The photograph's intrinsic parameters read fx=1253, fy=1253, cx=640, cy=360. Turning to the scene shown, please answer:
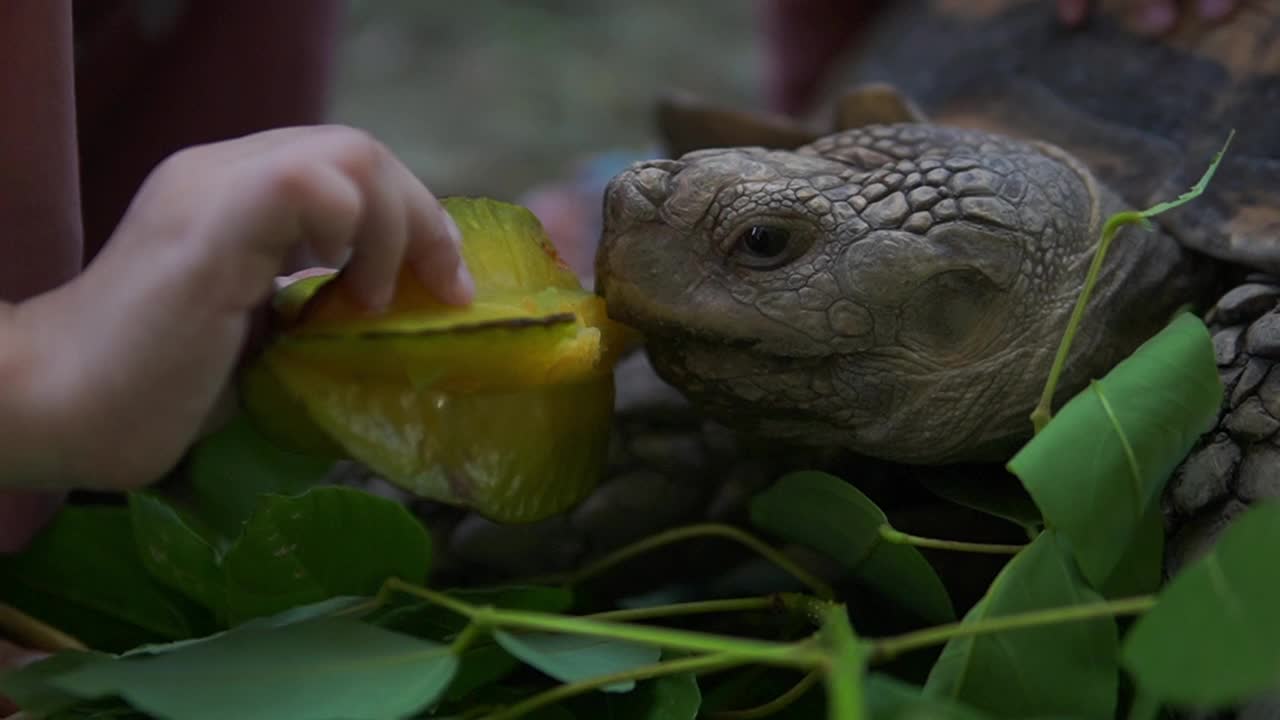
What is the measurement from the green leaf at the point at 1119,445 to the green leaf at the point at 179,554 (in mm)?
536

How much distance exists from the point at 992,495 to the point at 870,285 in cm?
20

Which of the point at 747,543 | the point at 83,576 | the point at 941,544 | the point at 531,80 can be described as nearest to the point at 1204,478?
the point at 941,544

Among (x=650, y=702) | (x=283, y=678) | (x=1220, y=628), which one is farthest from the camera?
(x=650, y=702)

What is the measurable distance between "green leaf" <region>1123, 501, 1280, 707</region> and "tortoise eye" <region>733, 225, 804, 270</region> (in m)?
0.38

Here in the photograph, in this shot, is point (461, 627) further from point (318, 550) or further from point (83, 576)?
point (83, 576)

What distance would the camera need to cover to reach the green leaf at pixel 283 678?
0.65m

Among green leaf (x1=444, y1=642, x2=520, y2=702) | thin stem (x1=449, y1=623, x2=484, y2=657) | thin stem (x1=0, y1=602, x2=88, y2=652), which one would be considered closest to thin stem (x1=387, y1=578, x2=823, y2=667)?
thin stem (x1=449, y1=623, x2=484, y2=657)

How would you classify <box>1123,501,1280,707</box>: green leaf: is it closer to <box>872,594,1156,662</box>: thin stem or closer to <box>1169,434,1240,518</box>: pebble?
<box>872,594,1156,662</box>: thin stem

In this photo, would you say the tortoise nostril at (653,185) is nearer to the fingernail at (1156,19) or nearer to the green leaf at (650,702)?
the green leaf at (650,702)

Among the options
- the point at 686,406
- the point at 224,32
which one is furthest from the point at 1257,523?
the point at 224,32

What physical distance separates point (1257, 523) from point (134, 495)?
70 cm

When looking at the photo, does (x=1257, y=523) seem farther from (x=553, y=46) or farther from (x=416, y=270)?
(x=553, y=46)

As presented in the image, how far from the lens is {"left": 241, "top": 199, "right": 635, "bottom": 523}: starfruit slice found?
2.41 ft

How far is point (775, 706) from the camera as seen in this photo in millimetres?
796
